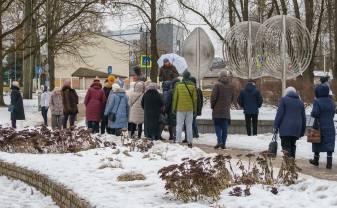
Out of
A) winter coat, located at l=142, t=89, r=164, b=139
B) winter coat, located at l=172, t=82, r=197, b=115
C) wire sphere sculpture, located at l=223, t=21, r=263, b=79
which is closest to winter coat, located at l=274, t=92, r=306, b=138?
winter coat, located at l=172, t=82, r=197, b=115

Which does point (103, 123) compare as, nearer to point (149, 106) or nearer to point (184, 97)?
point (149, 106)

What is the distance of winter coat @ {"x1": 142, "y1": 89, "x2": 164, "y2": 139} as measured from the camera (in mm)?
14570

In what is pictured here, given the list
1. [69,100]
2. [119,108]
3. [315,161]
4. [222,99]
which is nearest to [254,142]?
[222,99]

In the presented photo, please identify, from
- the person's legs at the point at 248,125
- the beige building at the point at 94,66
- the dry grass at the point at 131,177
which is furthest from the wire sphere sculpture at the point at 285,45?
the beige building at the point at 94,66

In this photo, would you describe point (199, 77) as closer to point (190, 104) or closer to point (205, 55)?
point (205, 55)

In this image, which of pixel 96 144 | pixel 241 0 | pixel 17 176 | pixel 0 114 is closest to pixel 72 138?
pixel 96 144

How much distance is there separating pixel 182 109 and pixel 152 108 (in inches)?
35.4

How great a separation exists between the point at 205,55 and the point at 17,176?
9944 millimetres

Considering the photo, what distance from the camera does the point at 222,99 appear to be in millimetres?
14578

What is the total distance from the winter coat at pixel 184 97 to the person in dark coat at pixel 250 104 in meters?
3.21

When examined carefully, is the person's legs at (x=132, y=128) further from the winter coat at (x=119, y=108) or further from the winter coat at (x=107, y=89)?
the winter coat at (x=107, y=89)

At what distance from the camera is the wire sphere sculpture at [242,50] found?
23438mm

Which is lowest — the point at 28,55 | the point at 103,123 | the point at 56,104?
the point at 103,123

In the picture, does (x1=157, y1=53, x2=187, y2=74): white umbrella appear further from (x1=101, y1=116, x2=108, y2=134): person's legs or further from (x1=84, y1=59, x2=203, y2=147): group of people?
(x1=101, y1=116, x2=108, y2=134): person's legs
